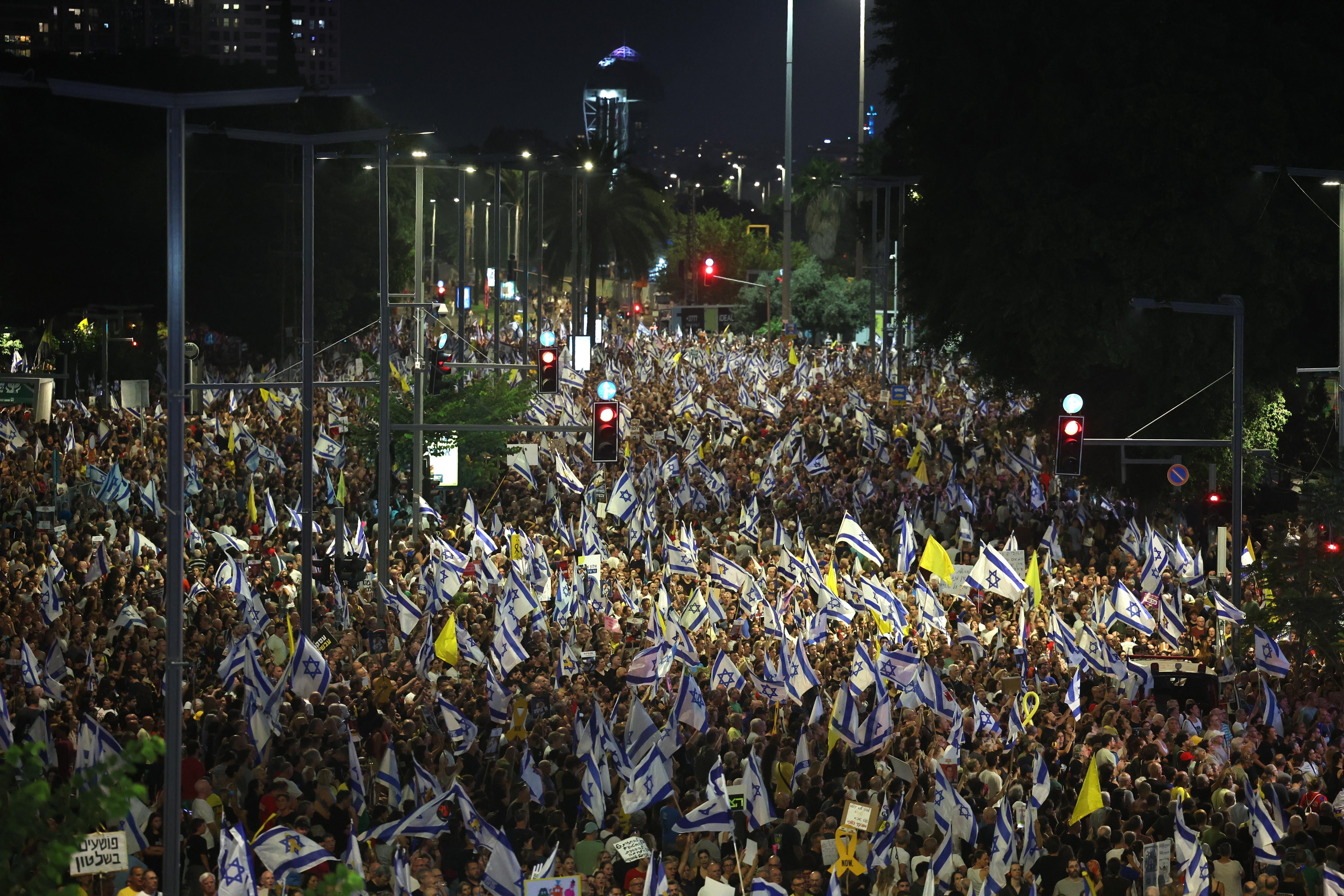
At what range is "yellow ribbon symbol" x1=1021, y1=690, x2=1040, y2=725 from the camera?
16.8m

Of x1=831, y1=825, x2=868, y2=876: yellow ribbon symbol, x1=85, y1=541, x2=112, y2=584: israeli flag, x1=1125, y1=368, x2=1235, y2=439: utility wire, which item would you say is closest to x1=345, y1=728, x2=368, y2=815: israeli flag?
x1=831, y1=825, x2=868, y2=876: yellow ribbon symbol

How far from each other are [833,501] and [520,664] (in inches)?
576

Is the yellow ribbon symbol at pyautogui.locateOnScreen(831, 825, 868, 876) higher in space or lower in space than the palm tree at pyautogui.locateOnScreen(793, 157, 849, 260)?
lower

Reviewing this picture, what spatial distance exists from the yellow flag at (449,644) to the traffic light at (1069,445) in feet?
38.0

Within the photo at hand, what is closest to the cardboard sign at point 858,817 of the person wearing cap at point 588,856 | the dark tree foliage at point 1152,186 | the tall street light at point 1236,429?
the person wearing cap at point 588,856

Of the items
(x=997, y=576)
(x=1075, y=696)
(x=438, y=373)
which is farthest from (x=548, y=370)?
(x=1075, y=696)

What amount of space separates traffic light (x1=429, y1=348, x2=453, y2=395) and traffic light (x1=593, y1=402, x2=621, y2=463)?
5.59 m

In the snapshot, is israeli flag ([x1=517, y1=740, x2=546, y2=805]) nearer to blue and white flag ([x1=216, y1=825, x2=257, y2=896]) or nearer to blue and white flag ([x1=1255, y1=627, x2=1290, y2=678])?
blue and white flag ([x1=216, y1=825, x2=257, y2=896])

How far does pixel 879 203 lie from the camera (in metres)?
87.9

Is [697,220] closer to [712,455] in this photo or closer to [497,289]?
[497,289]

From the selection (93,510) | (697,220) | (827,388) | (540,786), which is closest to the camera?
(540,786)

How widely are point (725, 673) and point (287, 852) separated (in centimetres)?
666

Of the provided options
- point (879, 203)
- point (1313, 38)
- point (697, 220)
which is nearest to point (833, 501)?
point (1313, 38)

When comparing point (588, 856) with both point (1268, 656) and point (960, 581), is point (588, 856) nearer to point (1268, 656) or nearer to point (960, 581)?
point (1268, 656)
